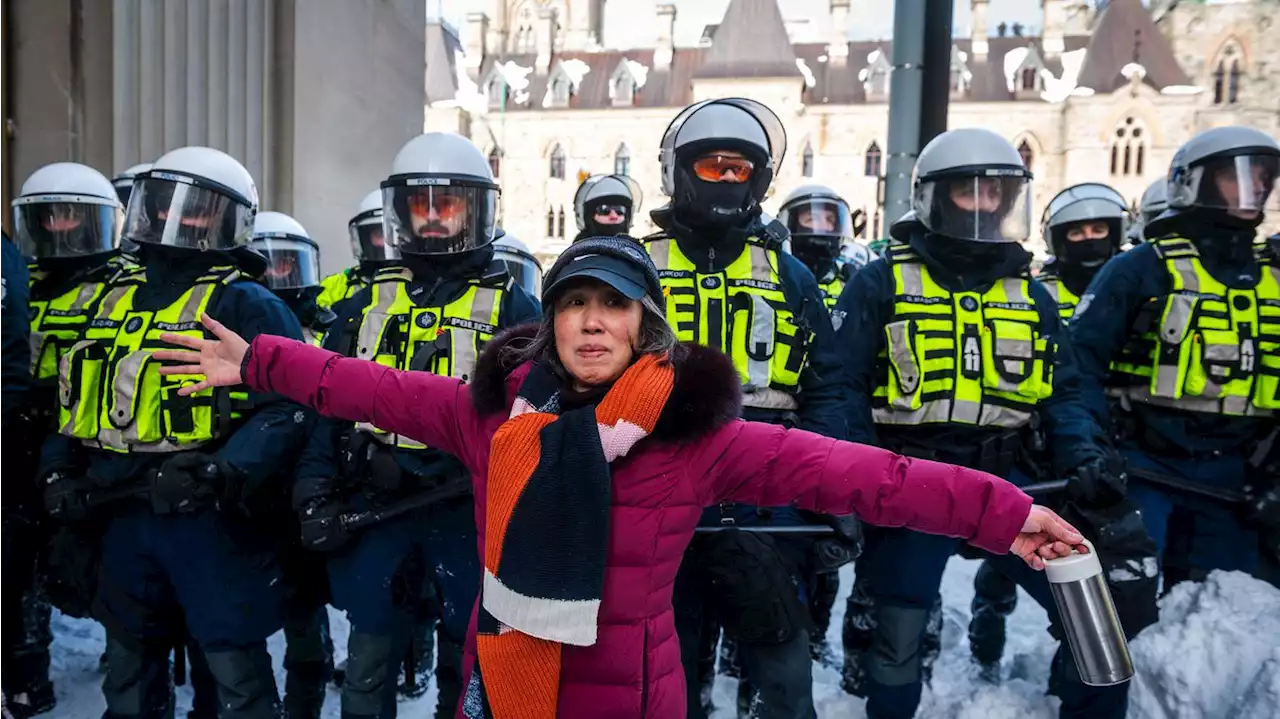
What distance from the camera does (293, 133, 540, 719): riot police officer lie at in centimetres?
322

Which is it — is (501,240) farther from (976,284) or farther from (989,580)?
(989,580)

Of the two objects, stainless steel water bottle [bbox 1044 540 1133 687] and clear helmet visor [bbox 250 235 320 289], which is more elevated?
clear helmet visor [bbox 250 235 320 289]

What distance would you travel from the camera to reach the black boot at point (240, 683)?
3080 millimetres

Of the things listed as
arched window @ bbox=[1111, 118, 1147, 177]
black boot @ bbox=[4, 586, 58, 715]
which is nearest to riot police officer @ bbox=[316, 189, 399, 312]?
black boot @ bbox=[4, 586, 58, 715]

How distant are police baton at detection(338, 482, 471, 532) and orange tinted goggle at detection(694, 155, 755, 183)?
148 cm

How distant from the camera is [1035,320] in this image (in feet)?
11.4

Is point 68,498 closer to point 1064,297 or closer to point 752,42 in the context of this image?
point 1064,297

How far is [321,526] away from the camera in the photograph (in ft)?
10.3

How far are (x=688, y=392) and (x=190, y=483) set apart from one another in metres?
1.96

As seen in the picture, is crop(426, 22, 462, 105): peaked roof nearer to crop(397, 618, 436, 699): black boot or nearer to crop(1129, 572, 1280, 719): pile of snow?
crop(397, 618, 436, 699): black boot

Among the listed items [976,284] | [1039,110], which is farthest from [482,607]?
[1039,110]

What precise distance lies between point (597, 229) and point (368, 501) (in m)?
4.36

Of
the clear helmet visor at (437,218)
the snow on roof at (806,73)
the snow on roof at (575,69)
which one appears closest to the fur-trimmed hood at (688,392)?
the clear helmet visor at (437,218)

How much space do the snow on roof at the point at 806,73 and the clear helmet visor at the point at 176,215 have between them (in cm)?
4146
